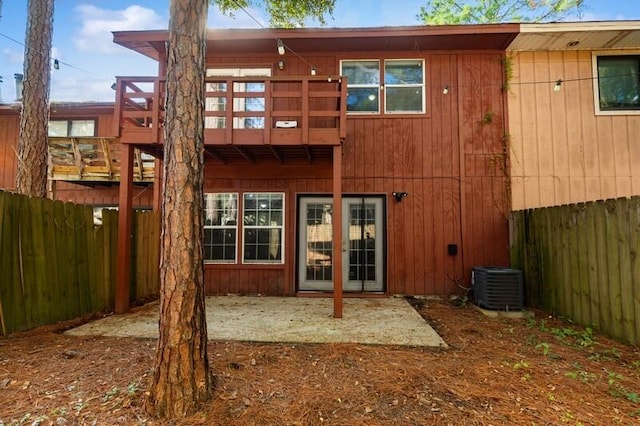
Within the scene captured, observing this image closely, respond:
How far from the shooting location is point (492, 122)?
22.7 feet

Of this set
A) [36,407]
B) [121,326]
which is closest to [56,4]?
[121,326]

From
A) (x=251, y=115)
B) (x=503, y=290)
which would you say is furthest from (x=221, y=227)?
(x=503, y=290)

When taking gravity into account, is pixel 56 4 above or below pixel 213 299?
above

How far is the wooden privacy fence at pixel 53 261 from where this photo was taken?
4.00 metres

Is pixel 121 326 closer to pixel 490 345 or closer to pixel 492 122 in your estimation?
pixel 490 345

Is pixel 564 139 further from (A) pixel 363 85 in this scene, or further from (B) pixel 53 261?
(B) pixel 53 261

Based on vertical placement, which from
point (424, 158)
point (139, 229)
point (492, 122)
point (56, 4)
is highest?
point (56, 4)

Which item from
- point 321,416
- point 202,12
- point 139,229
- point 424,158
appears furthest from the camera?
point 424,158

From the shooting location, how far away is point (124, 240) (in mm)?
5438

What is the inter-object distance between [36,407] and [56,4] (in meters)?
6.30

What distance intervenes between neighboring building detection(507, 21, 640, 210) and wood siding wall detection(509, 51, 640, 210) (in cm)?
2

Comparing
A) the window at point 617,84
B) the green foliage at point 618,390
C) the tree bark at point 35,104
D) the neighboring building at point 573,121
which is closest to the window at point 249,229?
the tree bark at point 35,104

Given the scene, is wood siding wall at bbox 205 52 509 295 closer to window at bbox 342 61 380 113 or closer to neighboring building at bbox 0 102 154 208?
window at bbox 342 61 380 113

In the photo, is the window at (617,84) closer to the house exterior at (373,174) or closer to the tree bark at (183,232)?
the house exterior at (373,174)
